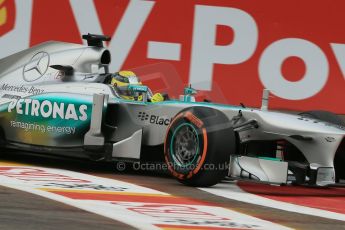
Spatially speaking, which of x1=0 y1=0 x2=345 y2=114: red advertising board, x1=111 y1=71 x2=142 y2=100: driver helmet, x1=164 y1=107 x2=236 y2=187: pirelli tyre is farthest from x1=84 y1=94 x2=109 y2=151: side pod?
x1=0 y1=0 x2=345 y2=114: red advertising board

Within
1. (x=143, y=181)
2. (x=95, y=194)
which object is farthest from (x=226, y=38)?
(x=95, y=194)

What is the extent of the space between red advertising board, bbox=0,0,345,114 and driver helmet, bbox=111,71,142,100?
2.93 meters

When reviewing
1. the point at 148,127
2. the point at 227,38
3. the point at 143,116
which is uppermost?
the point at 227,38

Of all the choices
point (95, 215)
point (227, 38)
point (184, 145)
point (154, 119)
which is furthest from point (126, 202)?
point (227, 38)

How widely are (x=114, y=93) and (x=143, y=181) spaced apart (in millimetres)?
1287

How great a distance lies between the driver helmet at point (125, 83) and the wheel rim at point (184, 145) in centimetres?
142

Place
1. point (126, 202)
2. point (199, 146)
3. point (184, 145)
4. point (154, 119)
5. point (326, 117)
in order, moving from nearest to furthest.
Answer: point (126, 202) → point (199, 146) → point (184, 145) → point (154, 119) → point (326, 117)

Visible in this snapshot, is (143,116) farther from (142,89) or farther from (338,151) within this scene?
(338,151)

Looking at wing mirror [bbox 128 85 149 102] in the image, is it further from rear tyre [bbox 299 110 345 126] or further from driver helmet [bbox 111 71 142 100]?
rear tyre [bbox 299 110 345 126]

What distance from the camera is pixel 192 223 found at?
22.2 feet

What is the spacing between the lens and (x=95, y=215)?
6.80 m

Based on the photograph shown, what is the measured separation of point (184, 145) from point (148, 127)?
2.85 ft

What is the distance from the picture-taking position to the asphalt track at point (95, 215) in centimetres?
634

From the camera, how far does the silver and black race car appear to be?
8945 mm
